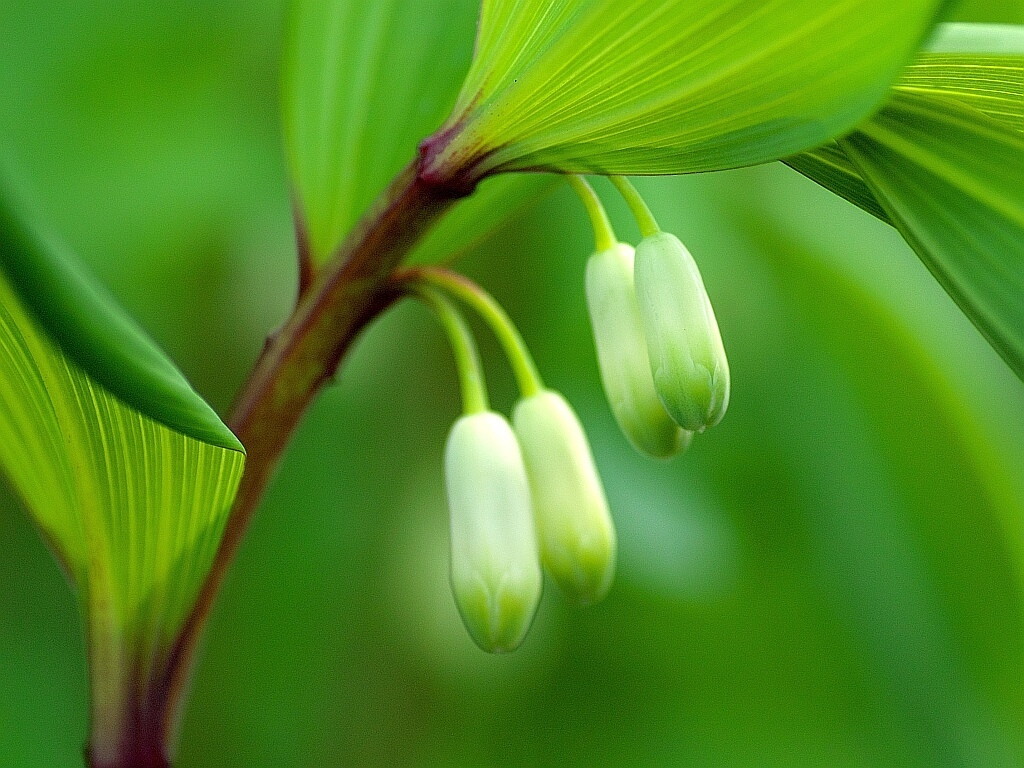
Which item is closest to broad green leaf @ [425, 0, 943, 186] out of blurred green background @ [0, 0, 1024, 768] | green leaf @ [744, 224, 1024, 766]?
blurred green background @ [0, 0, 1024, 768]

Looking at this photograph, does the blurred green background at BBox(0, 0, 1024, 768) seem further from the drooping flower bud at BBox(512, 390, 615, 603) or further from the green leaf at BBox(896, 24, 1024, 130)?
the green leaf at BBox(896, 24, 1024, 130)

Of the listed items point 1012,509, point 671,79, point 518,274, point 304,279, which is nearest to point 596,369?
point 518,274

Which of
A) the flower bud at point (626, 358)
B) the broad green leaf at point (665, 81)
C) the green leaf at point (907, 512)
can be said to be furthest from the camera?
the green leaf at point (907, 512)

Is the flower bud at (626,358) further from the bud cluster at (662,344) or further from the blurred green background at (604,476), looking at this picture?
the blurred green background at (604,476)

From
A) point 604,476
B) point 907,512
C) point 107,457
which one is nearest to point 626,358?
point 107,457

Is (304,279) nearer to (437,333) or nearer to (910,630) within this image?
(437,333)

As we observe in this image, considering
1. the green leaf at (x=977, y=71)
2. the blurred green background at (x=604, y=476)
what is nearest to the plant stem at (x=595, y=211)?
the green leaf at (x=977, y=71)
